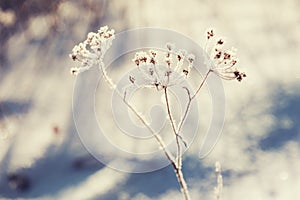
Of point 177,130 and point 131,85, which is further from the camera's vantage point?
point 177,130

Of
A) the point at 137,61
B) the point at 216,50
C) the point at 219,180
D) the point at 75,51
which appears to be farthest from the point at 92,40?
the point at 219,180

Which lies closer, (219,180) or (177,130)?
(219,180)

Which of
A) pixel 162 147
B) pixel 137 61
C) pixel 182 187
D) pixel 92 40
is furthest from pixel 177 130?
pixel 92 40

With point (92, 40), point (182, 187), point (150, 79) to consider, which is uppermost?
point (92, 40)

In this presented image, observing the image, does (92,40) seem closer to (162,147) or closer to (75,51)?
(75,51)

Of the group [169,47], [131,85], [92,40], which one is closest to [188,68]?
[169,47]

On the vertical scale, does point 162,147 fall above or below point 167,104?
below

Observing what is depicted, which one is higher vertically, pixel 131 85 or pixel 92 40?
pixel 92 40

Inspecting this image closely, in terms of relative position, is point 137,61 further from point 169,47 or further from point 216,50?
point 216,50

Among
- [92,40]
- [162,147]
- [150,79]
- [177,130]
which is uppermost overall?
[92,40]
